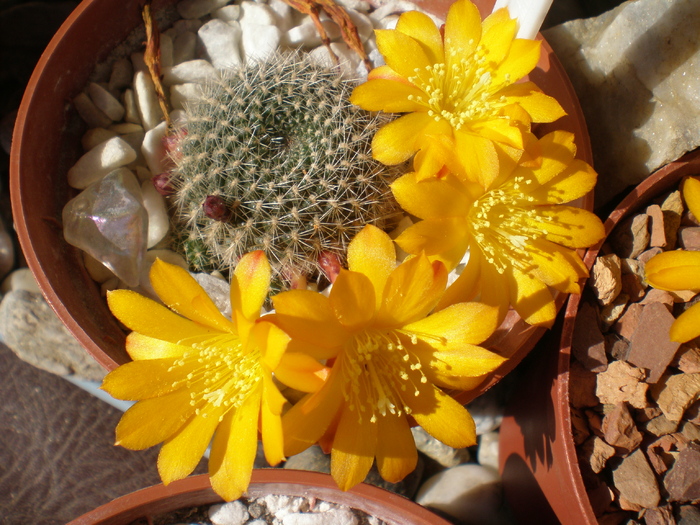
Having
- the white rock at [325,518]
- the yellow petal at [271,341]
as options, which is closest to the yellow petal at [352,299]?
the yellow petal at [271,341]

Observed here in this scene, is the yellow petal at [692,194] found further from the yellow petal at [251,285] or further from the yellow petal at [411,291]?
the yellow petal at [251,285]

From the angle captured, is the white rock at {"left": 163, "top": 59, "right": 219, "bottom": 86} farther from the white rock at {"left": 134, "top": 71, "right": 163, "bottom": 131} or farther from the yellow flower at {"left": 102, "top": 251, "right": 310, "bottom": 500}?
the yellow flower at {"left": 102, "top": 251, "right": 310, "bottom": 500}

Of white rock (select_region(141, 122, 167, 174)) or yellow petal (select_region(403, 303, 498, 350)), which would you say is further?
white rock (select_region(141, 122, 167, 174))

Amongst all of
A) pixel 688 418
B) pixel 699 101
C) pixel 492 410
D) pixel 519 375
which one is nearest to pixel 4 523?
pixel 492 410

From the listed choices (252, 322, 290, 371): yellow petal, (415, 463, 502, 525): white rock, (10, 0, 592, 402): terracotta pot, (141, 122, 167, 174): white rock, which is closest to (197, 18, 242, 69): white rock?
(10, 0, 592, 402): terracotta pot

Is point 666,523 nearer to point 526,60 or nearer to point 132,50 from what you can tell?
point 526,60

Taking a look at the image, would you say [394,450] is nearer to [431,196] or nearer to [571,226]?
[431,196]
